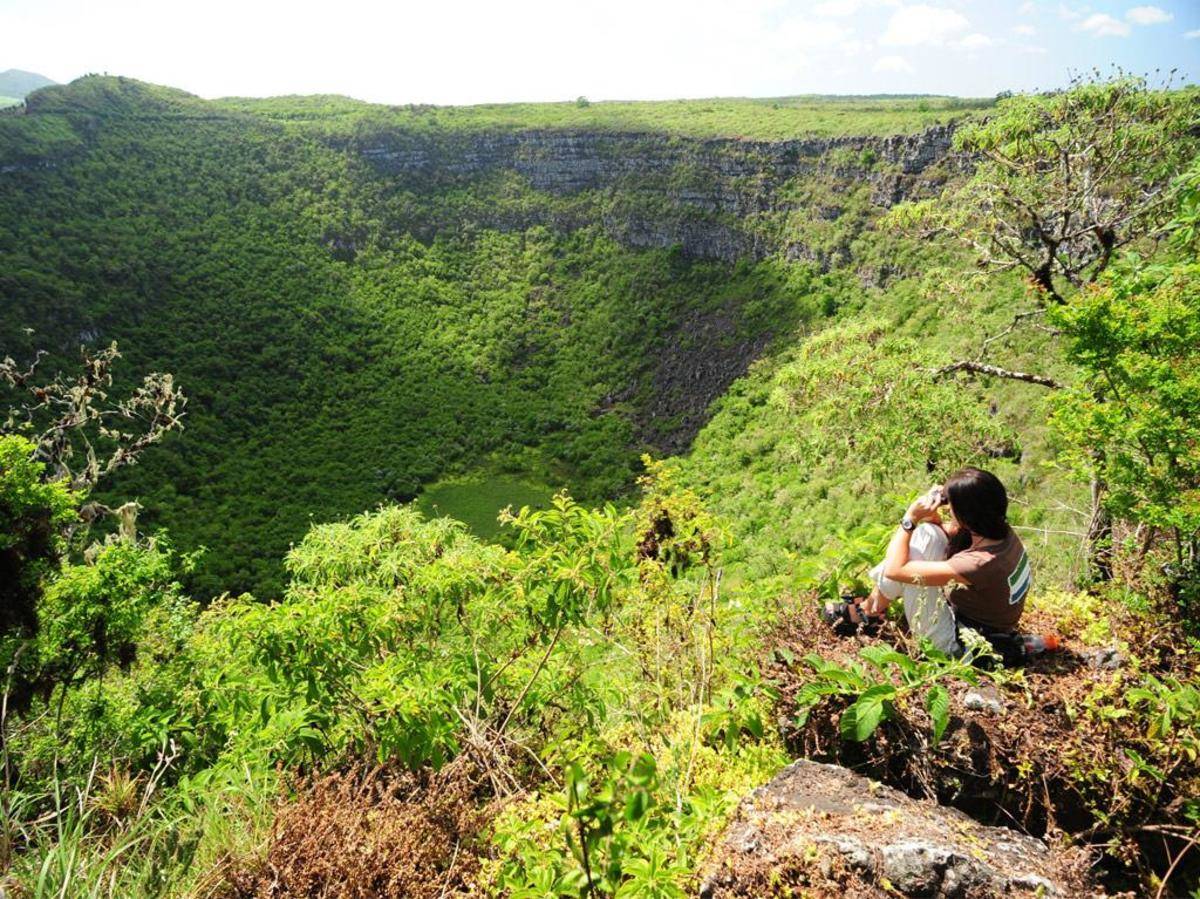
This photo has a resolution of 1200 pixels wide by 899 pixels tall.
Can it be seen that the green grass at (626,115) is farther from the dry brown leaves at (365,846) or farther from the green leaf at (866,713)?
the dry brown leaves at (365,846)

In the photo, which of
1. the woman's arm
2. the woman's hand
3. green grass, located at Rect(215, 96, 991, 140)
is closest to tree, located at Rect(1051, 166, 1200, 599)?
the woman's hand

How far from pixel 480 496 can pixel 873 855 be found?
42.8 meters

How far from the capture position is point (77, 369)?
Result: 3500cm

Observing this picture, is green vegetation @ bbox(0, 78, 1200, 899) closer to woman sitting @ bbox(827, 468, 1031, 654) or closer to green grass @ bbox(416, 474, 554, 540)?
woman sitting @ bbox(827, 468, 1031, 654)

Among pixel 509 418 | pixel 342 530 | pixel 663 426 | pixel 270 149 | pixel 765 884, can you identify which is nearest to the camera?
pixel 765 884

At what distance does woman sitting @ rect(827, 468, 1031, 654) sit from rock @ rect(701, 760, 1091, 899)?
999mm

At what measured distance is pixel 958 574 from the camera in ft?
10.9

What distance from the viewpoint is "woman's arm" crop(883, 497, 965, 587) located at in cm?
331

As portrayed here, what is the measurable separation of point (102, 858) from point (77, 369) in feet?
138

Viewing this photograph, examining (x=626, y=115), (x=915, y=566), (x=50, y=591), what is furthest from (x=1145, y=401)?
(x=626, y=115)

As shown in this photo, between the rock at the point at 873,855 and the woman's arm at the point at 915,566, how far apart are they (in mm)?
1130

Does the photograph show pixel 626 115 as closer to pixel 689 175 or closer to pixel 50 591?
pixel 689 175

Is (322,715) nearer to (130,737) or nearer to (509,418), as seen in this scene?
(130,737)

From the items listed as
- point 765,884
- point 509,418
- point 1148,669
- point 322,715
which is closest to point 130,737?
point 322,715
